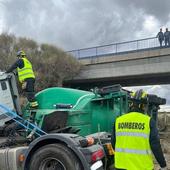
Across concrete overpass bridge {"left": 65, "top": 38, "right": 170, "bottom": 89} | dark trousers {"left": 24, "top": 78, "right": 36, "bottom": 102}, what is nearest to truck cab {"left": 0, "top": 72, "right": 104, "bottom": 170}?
dark trousers {"left": 24, "top": 78, "right": 36, "bottom": 102}

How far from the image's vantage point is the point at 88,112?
8.44 meters

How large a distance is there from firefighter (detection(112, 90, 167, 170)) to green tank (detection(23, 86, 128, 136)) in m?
2.77

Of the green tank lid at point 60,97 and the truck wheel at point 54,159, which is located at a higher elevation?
the green tank lid at point 60,97

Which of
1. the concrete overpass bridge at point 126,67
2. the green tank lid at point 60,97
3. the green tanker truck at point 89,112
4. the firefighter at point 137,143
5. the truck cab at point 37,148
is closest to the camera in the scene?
the firefighter at point 137,143

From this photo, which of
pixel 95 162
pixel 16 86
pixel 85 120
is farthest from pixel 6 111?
pixel 95 162

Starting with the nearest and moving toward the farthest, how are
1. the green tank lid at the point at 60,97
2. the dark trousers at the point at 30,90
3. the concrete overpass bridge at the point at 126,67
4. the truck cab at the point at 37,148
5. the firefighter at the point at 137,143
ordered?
the firefighter at the point at 137,143
the truck cab at the point at 37,148
the green tank lid at the point at 60,97
the dark trousers at the point at 30,90
the concrete overpass bridge at the point at 126,67

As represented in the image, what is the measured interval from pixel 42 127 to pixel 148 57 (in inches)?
1017

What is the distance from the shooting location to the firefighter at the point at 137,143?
5.21 metres

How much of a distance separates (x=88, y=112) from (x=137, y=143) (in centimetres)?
318

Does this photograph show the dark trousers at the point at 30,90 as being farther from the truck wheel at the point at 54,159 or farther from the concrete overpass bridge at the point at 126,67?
the concrete overpass bridge at the point at 126,67

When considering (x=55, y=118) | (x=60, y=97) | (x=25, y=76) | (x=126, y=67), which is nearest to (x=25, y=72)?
(x=25, y=76)

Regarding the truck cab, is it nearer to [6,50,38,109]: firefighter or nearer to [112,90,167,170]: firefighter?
[6,50,38,109]: firefighter

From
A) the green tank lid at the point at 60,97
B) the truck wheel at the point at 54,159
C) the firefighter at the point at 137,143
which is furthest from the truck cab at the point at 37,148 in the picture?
the firefighter at the point at 137,143

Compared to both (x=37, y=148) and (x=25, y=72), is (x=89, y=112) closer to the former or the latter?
(x=37, y=148)
